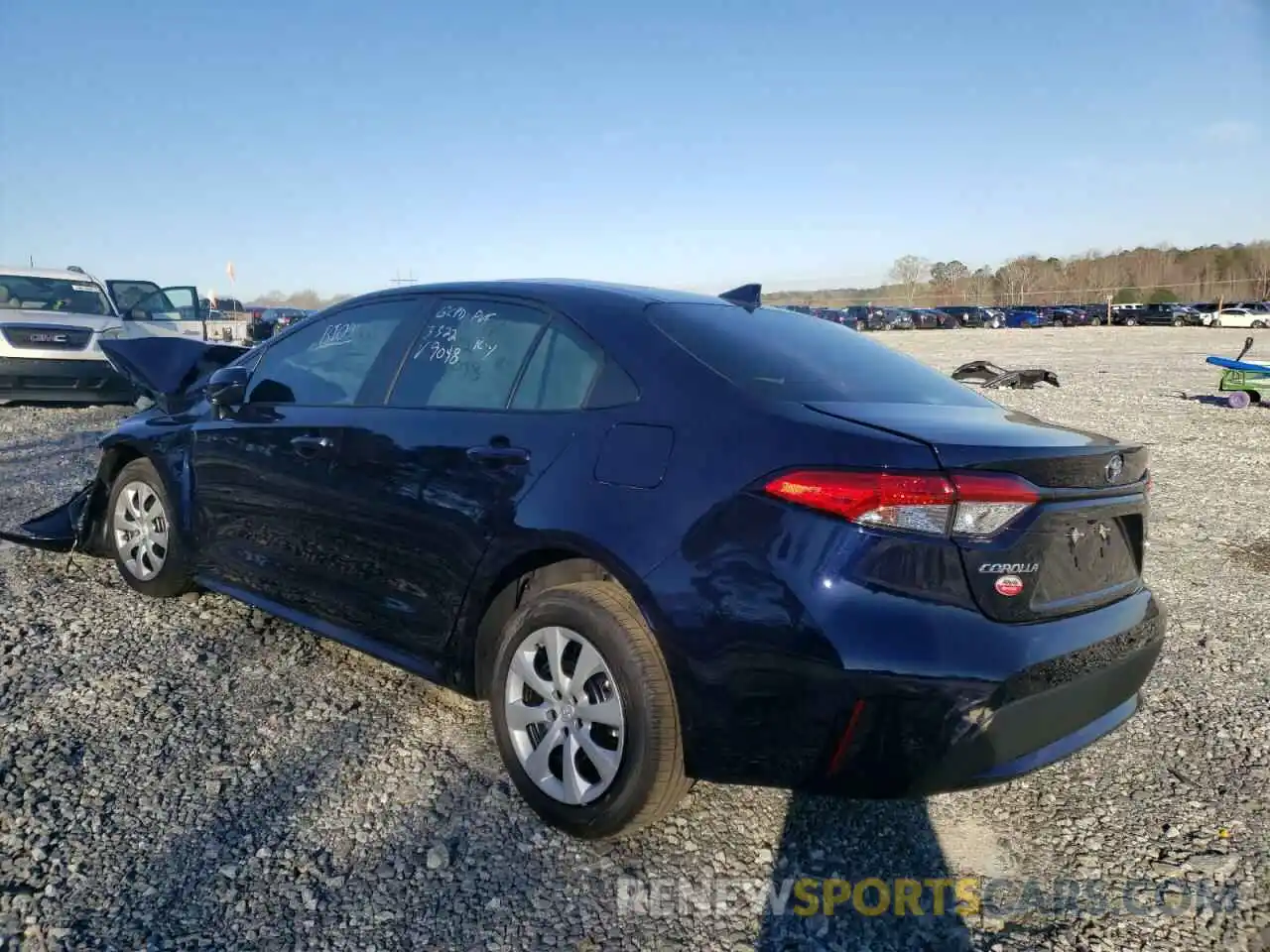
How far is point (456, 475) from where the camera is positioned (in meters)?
2.92

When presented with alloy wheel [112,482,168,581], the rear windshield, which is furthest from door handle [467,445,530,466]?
alloy wheel [112,482,168,581]

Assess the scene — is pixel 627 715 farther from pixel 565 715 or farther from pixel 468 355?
pixel 468 355

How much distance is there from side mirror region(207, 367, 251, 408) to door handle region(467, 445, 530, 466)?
5.05ft

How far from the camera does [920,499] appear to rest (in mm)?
2154

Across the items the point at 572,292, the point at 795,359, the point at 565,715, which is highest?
the point at 572,292

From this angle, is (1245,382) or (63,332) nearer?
(63,332)

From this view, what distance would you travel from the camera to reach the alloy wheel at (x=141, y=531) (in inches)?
171

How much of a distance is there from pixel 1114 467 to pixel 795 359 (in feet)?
3.06

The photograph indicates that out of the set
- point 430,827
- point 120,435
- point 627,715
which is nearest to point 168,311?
point 120,435

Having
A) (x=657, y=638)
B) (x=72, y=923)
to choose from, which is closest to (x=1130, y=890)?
(x=657, y=638)

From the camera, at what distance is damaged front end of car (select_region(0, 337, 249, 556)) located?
4.61 metres

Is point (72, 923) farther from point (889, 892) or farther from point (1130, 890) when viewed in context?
point (1130, 890)

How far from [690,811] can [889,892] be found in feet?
2.03

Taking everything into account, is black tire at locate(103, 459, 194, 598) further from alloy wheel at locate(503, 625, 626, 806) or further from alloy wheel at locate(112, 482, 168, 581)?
alloy wheel at locate(503, 625, 626, 806)
